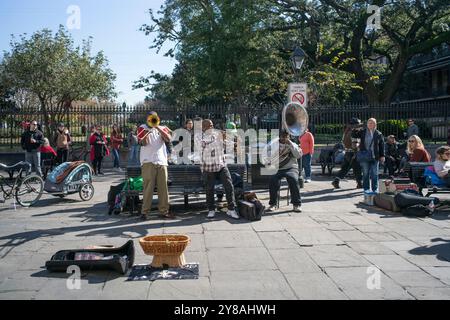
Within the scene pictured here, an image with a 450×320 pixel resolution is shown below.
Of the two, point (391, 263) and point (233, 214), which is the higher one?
point (233, 214)

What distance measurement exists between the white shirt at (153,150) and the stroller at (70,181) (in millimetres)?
3032

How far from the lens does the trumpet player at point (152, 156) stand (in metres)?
9.05

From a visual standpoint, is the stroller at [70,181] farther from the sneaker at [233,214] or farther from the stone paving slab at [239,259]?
the stone paving slab at [239,259]

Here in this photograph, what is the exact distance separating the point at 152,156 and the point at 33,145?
6.96m

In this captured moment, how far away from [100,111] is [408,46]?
18.8m

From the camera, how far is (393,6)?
28.1m

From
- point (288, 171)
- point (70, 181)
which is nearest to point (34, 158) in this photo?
point (70, 181)

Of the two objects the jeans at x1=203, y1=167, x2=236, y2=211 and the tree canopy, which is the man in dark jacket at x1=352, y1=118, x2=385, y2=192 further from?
the tree canopy

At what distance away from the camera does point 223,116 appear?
20.2m

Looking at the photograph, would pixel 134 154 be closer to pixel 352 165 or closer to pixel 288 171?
pixel 352 165

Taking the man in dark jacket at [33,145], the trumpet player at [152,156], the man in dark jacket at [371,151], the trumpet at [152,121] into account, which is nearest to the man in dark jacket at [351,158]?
the man in dark jacket at [371,151]

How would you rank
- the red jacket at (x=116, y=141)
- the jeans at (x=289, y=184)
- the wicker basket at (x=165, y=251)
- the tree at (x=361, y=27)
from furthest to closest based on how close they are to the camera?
the tree at (x=361, y=27), the red jacket at (x=116, y=141), the jeans at (x=289, y=184), the wicker basket at (x=165, y=251)
